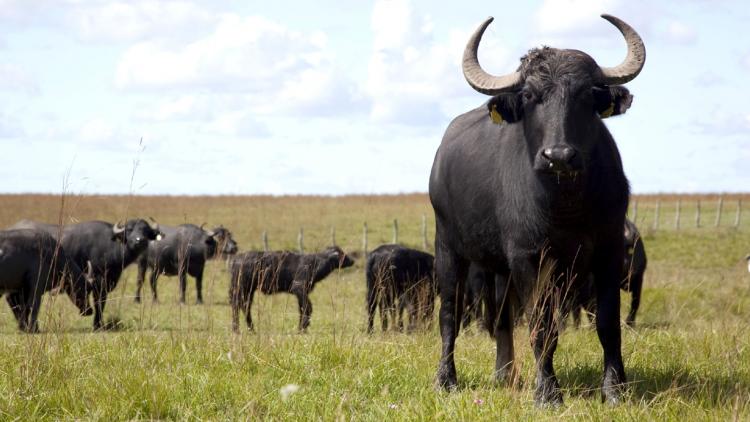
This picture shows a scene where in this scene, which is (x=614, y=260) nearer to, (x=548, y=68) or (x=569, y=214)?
(x=569, y=214)

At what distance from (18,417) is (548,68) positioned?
407cm

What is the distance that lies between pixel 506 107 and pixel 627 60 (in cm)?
95

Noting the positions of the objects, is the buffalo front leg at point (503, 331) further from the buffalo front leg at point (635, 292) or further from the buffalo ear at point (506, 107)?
the buffalo front leg at point (635, 292)

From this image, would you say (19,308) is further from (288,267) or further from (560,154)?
(560,154)

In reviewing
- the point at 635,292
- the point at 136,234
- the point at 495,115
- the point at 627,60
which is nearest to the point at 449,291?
the point at 495,115

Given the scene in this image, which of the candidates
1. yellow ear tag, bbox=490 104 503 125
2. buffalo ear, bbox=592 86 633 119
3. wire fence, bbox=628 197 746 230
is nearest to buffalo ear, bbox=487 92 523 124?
yellow ear tag, bbox=490 104 503 125

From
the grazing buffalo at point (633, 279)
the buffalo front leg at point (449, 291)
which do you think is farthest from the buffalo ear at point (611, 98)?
the grazing buffalo at point (633, 279)

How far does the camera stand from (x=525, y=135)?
623cm

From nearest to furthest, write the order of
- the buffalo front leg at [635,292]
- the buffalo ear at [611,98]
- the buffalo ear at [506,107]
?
1. the buffalo ear at [611,98]
2. the buffalo ear at [506,107]
3. the buffalo front leg at [635,292]

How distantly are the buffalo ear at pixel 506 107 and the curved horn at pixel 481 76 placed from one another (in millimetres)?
60

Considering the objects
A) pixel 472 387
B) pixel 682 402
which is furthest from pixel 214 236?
pixel 682 402

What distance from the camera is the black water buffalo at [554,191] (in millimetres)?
5836

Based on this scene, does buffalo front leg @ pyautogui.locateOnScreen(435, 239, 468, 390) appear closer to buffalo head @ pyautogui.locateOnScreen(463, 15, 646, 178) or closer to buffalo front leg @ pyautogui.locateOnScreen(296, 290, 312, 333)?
buffalo head @ pyautogui.locateOnScreen(463, 15, 646, 178)

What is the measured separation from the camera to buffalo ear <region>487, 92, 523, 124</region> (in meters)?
6.26
